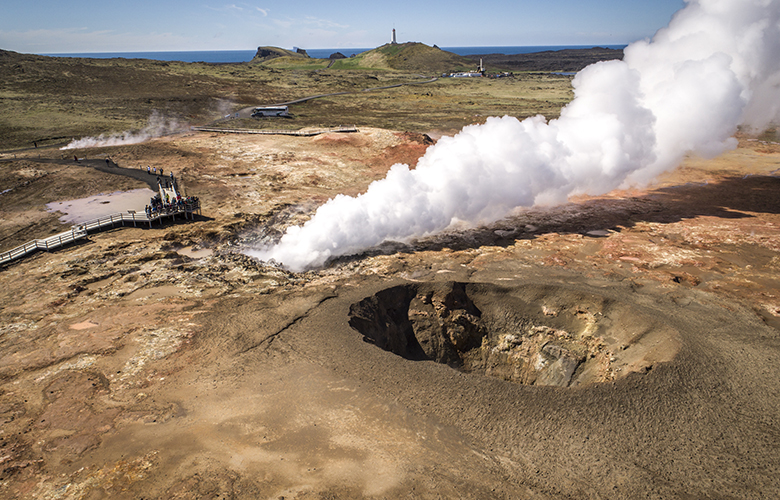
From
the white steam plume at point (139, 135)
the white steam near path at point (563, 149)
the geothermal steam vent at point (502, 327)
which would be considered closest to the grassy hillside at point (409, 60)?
the white steam plume at point (139, 135)

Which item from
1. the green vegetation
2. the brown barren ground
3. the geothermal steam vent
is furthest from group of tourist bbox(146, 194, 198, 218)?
the green vegetation

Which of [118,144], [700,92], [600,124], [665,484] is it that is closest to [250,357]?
[665,484]

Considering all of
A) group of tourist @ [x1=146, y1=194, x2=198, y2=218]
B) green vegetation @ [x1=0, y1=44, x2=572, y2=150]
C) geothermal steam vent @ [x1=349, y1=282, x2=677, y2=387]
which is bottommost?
geothermal steam vent @ [x1=349, y1=282, x2=677, y2=387]

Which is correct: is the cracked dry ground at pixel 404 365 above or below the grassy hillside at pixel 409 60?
below

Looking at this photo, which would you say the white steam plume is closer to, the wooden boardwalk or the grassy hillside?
the wooden boardwalk

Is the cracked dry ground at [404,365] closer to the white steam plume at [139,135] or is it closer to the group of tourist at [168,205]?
the group of tourist at [168,205]
